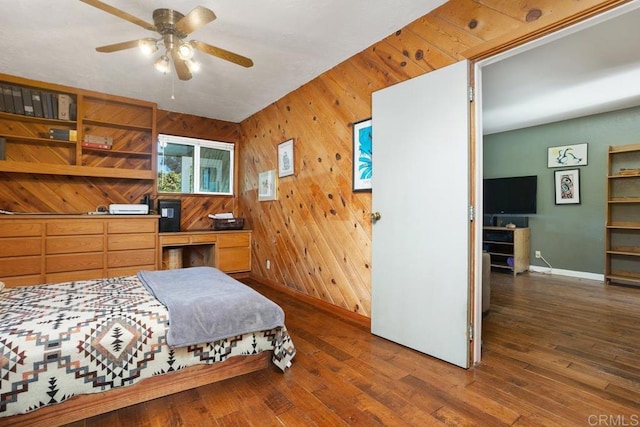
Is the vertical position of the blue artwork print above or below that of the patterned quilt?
above

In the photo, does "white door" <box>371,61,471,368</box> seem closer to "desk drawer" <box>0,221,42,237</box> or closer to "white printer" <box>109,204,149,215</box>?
"white printer" <box>109,204,149,215</box>

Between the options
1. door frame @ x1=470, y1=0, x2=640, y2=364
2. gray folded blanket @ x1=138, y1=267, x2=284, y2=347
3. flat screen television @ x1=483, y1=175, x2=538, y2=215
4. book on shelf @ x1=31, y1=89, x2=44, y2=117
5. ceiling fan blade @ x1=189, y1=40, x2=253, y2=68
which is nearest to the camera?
gray folded blanket @ x1=138, y1=267, x2=284, y2=347

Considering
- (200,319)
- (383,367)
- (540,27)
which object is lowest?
(383,367)

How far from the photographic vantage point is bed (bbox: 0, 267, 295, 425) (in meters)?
1.33

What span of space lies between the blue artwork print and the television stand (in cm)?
358

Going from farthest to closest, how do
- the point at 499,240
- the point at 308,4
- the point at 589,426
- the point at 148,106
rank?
1. the point at 499,240
2. the point at 148,106
3. the point at 308,4
4. the point at 589,426

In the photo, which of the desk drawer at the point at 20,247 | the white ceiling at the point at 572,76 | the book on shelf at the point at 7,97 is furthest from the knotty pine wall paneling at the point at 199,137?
the white ceiling at the point at 572,76

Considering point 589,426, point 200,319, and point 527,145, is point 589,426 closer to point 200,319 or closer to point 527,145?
point 200,319

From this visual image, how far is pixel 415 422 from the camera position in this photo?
1.49 meters

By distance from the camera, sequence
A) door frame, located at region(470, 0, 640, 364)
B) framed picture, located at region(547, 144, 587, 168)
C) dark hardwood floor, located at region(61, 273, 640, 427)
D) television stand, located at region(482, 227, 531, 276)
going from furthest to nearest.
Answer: television stand, located at region(482, 227, 531, 276), framed picture, located at region(547, 144, 587, 168), door frame, located at region(470, 0, 640, 364), dark hardwood floor, located at region(61, 273, 640, 427)

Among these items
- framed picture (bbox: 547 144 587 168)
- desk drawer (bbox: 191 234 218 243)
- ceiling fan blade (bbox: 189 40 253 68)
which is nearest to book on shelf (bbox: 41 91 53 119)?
desk drawer (bbox: 191 234 218 243)

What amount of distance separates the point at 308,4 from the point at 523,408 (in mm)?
2804

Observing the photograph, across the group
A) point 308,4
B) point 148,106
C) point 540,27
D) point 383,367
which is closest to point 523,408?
point 383,367

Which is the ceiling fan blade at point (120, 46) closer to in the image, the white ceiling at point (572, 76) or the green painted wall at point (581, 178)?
the white ceiling at point (572, 76)
